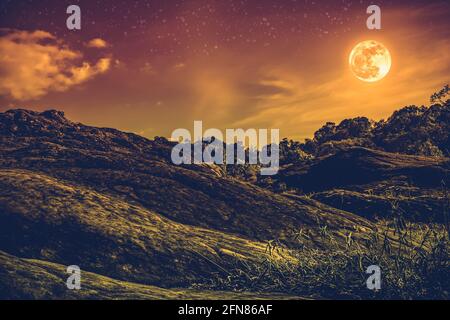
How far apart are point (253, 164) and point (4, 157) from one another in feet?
53.2

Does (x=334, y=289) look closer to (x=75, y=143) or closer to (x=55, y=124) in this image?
(x=75, y=143)

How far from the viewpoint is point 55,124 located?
94.9 ft

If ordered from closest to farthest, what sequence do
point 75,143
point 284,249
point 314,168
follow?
point 284,249
point 75,143
point 314,168

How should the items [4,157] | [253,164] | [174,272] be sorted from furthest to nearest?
1. [253,164]
2. [4,157]
3. [174,272]

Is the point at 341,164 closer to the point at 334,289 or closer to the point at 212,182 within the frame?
the point at 212,182

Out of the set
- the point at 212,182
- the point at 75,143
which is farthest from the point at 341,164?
the point at 75,143

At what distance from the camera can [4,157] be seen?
75.9ft
